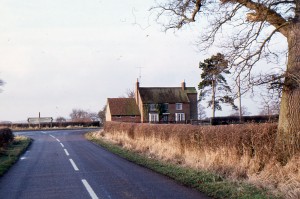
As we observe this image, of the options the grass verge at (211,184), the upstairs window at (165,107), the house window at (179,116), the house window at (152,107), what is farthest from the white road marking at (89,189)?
the house window at (179,116)

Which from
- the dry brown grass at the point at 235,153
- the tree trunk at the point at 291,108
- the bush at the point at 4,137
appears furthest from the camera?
the bush at the point at 4,137

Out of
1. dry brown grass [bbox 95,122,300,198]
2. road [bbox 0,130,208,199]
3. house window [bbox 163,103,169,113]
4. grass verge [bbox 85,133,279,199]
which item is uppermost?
house window [bbox 163,103,169,113]

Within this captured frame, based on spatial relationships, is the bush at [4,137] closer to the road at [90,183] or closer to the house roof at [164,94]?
the road at [90,183]

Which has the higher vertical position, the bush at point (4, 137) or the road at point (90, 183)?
the bush at point (4, 137)

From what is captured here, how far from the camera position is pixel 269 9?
39.7 ft

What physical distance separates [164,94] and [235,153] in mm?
65871

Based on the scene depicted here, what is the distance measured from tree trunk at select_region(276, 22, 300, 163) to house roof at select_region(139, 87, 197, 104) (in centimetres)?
6463

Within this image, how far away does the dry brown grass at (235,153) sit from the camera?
10648 millimetres

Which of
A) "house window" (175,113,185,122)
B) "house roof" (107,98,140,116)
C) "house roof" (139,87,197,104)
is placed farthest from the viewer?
"house roof" (107,98,140,116)

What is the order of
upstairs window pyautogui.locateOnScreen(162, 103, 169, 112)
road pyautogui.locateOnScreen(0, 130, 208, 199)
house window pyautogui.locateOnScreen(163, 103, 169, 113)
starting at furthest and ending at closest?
1. house window pyautogui.locateOnScreen(163, 103, 169, 113)
2. upstairs window pyautogui.locateOnScreen(162, 103, 169, 112)
3. road pyautogui.locateOnScreen(0, 130, 208, 199)

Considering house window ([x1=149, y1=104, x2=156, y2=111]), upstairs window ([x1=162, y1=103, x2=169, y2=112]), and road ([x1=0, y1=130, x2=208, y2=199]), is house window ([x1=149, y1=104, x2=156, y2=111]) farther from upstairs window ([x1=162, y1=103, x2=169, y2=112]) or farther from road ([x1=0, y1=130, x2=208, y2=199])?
road ([x1=0, y1=130, x2=208, y2=199])

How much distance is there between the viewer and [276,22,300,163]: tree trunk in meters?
11.7

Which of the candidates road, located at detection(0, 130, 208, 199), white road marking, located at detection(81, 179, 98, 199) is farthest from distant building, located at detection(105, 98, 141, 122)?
white road marking, located at detection(81, 179, 98, 199)

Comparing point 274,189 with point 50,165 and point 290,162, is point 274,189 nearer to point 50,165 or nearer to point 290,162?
point 290,162
